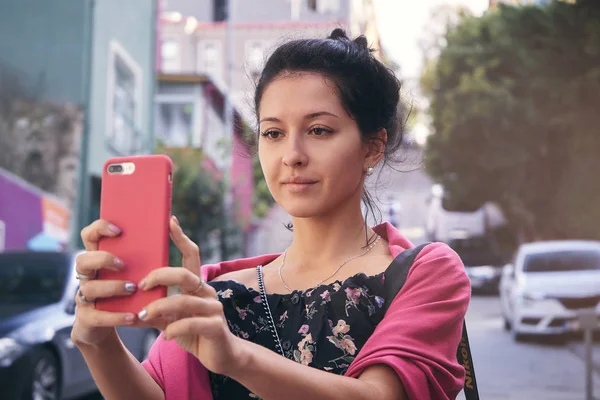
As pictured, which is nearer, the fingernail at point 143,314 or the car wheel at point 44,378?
the fingernail at point 143,314

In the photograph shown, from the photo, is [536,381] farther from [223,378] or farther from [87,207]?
[87,207]

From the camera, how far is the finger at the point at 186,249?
3.70 feet

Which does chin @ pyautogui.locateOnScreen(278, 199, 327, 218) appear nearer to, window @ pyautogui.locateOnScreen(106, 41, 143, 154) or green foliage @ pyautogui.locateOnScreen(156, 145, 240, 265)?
window @ pyautogui.locateOnScreen(106, 41, 143, 154)

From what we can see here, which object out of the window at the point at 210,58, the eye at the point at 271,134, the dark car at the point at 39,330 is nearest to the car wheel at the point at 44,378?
the dark car at the point at 39,330

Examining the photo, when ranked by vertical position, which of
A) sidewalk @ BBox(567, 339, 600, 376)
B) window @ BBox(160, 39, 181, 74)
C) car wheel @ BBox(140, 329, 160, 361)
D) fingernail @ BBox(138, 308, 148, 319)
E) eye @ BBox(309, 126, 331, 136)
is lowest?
car wheel @ BBox(140, 329, 160, 361)

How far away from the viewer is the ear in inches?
63.9

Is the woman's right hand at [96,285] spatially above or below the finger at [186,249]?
below

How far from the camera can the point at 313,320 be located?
1484 mm

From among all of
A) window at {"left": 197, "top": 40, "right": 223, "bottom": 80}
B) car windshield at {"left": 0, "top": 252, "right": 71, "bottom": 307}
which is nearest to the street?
car windshield at {"left": 0, "top": 252, "right": 71, "bottom": 307}

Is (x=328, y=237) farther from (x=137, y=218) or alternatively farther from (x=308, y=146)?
(x=137, y=218)

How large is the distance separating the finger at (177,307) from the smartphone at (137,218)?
0.03 meters

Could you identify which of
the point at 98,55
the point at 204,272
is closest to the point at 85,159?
the point at 98,55

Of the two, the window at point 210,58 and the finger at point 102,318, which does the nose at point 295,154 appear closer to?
the finger at point 102,318

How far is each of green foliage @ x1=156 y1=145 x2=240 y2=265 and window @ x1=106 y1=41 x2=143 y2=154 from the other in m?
0.81
